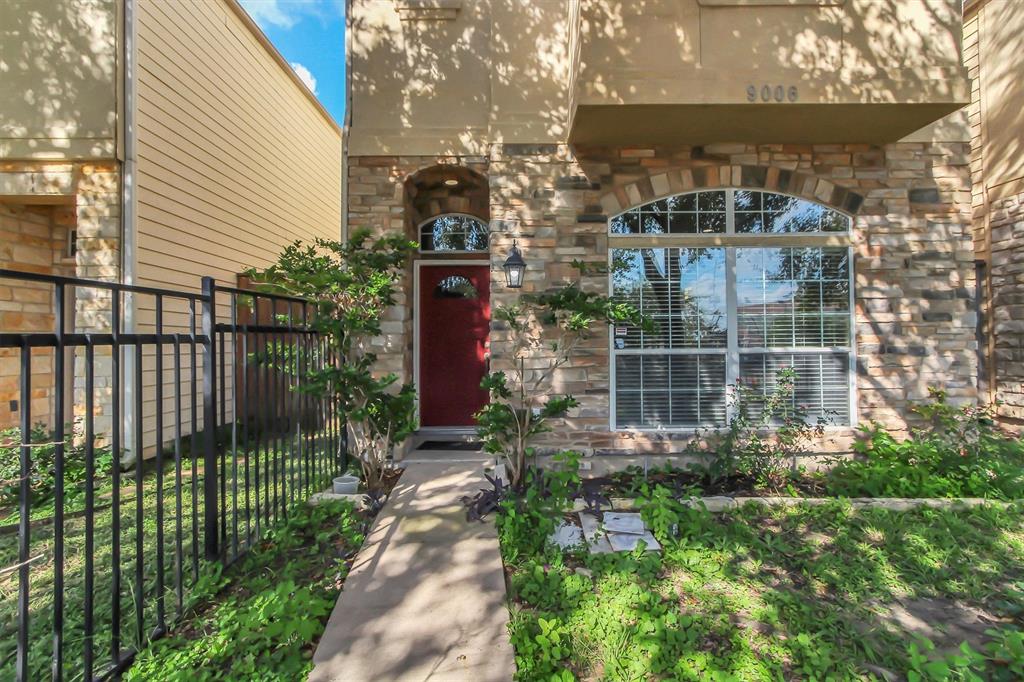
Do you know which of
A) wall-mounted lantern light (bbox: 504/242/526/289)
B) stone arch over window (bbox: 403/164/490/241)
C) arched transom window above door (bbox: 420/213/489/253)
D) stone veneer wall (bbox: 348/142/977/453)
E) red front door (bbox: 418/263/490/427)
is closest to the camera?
wall-mounted lantern light (bbox: 504/242/526/289)

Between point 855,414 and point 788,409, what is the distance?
781 mm

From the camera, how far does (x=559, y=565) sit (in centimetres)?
298

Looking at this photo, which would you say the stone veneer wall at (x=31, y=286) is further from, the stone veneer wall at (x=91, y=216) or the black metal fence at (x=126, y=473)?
the stone veneer wall at (x=91, y=216)

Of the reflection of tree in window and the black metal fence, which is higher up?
the reflection of tree in window

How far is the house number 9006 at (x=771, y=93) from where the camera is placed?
12.7 ft

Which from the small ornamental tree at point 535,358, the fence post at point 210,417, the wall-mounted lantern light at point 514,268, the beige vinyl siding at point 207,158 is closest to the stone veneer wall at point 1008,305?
the small ornamental tree at point 535,358

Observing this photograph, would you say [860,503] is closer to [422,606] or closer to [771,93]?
[771,93]

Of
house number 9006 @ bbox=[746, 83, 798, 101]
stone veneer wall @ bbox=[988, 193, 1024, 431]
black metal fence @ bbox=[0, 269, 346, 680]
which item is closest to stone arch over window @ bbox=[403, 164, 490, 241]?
black metal fence @ bbox=[0, 269, 346, 680]

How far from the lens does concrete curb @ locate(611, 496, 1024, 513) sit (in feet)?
12.3

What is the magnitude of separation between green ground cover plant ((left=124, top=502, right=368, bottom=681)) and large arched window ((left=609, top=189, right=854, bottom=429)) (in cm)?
283

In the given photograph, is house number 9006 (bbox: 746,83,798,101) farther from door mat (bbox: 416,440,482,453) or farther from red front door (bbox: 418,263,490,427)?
door mat (bbox: 416,440,482,453)

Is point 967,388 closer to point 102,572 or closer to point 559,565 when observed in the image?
point 559,565

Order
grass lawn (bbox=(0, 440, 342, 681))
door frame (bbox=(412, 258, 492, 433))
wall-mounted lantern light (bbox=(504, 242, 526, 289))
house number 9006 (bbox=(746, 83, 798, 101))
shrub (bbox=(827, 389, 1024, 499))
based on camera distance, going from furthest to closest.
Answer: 1. door frame (bbox=(412, 258, 492, 433))
2. wall-mounted lantern light (bbox=(504, 242, 526, 289))
3. shrub (bbox=(827, 389, 1024, 499))
4. house number 9006 (bbox=(746, 83, 798, 101))
5. grass lawn (bbox=(0, 440, 342, 681))

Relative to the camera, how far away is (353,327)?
3832 mm
